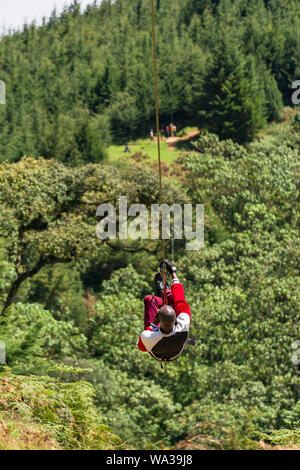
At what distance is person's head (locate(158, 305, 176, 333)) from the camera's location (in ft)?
19.7

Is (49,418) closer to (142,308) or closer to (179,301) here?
(179,301)

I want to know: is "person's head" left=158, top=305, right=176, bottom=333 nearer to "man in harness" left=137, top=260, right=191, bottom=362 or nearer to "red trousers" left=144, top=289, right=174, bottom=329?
"man in harness" left=137, top=260, right=191, bottom=362

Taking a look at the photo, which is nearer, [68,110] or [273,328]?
[273,328]

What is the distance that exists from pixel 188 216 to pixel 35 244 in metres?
6.75

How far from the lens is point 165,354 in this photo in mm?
6441

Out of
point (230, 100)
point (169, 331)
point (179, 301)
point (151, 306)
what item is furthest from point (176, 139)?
point (169, 331)

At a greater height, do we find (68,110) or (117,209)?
(68,110)

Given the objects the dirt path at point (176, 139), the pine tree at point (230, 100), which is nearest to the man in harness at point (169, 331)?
the pine tree at point (230, 100)

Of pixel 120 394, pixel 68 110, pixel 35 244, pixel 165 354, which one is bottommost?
pixel 120 394

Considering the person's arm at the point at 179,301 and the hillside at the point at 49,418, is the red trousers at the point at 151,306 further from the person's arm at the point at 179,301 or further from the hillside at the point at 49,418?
the hillside at the point at 49,418

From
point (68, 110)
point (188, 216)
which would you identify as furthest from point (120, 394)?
point (68, 110)

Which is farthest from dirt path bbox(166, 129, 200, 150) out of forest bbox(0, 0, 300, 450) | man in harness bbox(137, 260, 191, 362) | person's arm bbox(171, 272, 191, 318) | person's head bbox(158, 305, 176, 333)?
person's head bbox(158, 305, 176, 333)
